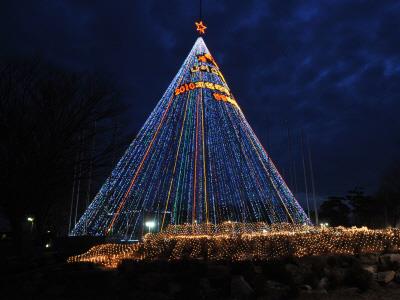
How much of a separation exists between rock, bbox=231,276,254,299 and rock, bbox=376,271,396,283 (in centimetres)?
376

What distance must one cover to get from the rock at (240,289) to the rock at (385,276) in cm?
376

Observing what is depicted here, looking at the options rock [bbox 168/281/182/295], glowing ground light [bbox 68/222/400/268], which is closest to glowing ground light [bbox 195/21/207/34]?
glowing ground light [bbox 68/222/400/268]

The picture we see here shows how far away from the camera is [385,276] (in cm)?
867

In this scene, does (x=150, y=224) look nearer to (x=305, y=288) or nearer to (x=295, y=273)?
(x=295, y=273)

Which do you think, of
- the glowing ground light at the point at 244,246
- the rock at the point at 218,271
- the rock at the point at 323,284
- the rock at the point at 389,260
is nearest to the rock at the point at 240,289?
the rock at the point at 218,271

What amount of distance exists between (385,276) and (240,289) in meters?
4.16

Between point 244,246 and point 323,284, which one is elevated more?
point 244,246

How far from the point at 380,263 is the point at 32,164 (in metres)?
10.7

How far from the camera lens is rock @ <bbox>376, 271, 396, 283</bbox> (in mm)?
8617

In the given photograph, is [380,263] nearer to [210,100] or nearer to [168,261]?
[168,261]

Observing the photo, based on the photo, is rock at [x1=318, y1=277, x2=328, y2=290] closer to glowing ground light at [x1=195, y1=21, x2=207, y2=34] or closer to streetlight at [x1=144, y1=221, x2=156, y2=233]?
glowing ground light at [x1=195, y1=21, x2=207, y2=34]

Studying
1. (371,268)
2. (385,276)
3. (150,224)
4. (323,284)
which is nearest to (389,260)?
(371,268)

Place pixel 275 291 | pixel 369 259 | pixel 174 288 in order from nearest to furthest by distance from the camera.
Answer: pixel 275 291
pixel 174 288
pixel 369 259

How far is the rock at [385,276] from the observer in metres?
8.62
